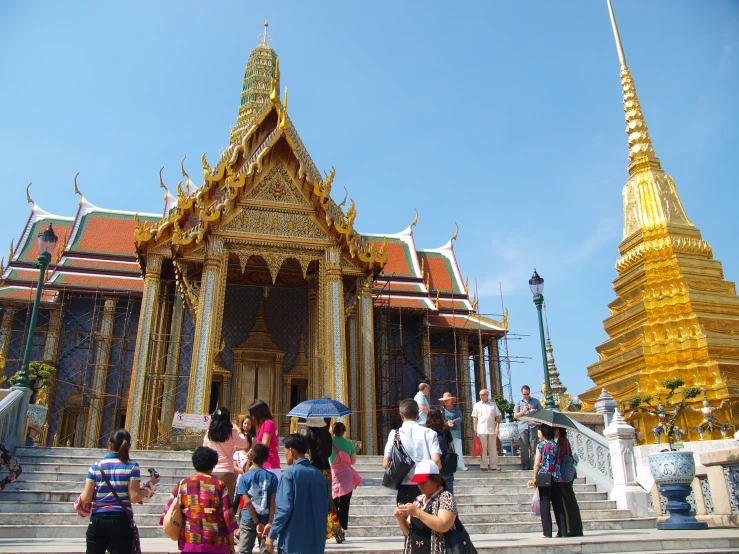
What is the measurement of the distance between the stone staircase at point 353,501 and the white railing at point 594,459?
15 cm

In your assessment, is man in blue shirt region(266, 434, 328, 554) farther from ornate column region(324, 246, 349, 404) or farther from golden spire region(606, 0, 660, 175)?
golden spire region(606, 0, 660, 175)

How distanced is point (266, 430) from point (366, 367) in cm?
874

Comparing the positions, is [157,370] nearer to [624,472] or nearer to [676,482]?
[624,472]

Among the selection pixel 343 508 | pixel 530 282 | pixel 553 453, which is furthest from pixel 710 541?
pixel 530 282

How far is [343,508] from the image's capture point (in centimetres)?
A: 607

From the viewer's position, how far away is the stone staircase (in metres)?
6.55

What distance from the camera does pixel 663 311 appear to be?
18.8 meters

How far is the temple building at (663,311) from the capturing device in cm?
1702

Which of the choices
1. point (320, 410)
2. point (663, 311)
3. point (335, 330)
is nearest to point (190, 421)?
point (335, 330)

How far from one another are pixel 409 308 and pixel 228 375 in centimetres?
553

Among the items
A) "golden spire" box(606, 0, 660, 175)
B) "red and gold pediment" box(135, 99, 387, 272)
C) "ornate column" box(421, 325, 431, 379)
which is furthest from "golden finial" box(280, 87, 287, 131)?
"golden spire" box(606, 0, 660, 175)

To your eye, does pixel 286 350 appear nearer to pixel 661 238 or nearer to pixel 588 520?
pixel 588 520

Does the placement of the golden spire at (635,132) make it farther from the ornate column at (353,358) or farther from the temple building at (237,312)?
the ornate column at (353,358)

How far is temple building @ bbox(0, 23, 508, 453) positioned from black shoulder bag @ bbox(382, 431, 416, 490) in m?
7.85
